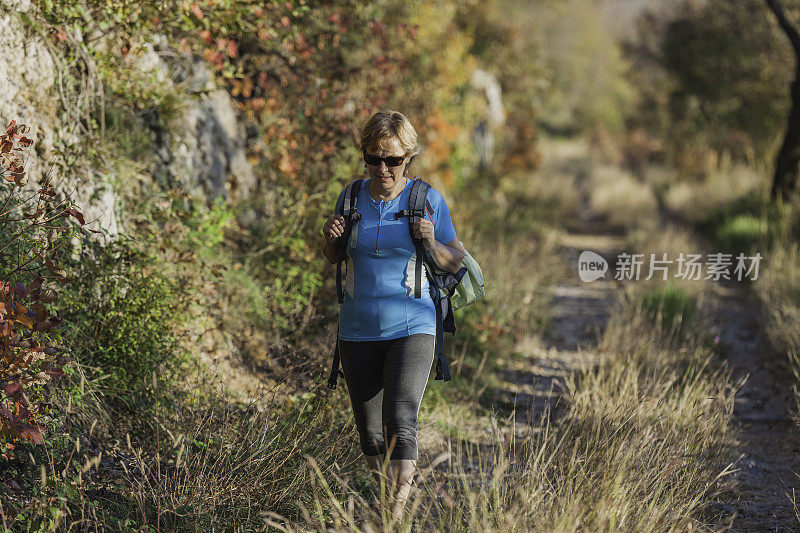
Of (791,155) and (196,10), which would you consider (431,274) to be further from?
(791,155)

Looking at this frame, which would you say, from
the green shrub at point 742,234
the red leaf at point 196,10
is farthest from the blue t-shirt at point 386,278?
the green shrub at point 742,234

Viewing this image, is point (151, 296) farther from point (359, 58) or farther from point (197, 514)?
point (359, 58)

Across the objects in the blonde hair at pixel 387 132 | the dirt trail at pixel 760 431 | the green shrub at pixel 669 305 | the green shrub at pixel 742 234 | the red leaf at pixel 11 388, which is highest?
the blonde hair at pixel 387 132

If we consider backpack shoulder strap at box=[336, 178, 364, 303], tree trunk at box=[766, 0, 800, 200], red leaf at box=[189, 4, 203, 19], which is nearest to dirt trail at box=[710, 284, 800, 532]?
backpack shoulder strap at box=[336, 178, 364, 303]

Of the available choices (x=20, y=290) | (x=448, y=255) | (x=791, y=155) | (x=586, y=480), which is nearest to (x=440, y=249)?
(x=448, y=255)

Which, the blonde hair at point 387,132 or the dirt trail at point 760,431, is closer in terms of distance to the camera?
the blonde hair at point 387,132

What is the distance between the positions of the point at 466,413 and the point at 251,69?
11.9 feet

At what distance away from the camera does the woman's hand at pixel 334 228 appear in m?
2.99

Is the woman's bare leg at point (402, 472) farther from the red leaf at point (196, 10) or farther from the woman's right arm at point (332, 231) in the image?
the red leaf at point (196, 10)

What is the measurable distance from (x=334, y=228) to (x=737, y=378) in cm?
403

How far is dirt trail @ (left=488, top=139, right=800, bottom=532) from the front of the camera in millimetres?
3945

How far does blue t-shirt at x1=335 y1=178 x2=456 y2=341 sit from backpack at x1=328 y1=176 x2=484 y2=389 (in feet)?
0.10

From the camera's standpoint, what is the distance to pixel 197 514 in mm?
2932

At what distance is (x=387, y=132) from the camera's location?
9.70 feet
